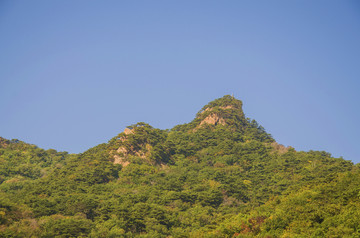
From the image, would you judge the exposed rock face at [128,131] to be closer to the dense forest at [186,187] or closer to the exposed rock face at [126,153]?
the dense forest at [186,187]

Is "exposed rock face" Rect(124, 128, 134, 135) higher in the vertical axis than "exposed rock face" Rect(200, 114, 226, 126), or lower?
lower

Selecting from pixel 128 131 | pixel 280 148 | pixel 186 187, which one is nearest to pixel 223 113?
pixel 280 148

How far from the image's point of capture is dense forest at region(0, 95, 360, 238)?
46.1 meters

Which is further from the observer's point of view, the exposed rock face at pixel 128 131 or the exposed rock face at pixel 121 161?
the exposed rock face at pixel 128 131

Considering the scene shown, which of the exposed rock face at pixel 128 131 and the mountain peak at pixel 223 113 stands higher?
the mountain peak at pixel 223 113

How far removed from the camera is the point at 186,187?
2781 inches

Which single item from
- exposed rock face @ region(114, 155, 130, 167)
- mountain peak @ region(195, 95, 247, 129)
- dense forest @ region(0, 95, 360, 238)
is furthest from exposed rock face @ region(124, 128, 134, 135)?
mountain peak @ region(195, 95, 247, 129)

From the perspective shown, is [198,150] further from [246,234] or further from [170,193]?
[246,234]

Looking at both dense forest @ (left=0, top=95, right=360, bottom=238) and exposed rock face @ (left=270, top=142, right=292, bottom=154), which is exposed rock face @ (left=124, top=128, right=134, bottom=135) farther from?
exposed rock face @ (left=270, top=142, right=292, bottom=154)

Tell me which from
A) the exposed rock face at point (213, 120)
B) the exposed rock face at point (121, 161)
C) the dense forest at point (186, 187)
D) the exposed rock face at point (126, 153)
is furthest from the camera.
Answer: the exposed rock face at point (213, 120)

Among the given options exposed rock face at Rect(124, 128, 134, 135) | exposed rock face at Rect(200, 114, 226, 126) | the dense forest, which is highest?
exposed rock face at Rect(200, 114, 226, 126)

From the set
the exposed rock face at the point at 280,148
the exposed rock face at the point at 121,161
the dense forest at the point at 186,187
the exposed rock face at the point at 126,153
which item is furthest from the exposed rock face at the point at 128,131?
the exposed rock face at the point at 280,148

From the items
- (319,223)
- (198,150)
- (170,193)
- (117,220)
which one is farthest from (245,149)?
(319,223)

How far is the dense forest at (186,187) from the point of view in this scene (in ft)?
151
